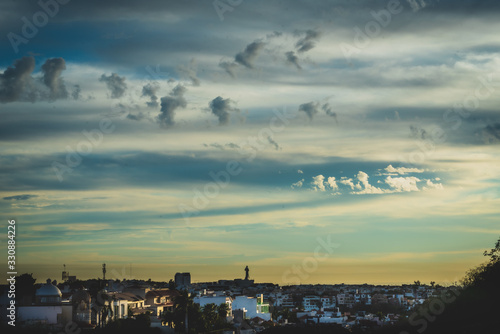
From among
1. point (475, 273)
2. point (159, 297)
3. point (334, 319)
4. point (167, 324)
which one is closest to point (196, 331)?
point (167, 324)

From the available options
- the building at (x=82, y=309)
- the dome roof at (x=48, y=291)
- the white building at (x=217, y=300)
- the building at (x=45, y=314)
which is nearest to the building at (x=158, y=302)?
the white building at (x=217, y=300)

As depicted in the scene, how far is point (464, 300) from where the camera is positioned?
76.6 m

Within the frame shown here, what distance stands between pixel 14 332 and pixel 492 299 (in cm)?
5245

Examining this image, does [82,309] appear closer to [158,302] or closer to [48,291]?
[48,291]

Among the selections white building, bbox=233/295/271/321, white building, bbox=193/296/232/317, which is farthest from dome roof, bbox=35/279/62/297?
white building, bbox=233/295/271/321

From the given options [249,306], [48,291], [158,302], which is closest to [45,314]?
[48,291]

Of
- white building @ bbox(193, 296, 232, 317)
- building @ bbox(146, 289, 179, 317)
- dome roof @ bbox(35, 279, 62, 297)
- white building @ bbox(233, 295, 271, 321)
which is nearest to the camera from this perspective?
dome roof @ bbox(35, 279, 62, 297)

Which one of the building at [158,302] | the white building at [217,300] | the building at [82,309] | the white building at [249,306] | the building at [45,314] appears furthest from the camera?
the white building at [249,306]

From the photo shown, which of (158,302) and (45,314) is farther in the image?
(158,302)

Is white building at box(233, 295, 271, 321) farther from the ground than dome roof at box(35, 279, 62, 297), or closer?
closer

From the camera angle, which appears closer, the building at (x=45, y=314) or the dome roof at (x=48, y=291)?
the building at (x=45, y=314)

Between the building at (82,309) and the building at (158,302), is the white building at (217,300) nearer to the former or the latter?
the building at (158,302)

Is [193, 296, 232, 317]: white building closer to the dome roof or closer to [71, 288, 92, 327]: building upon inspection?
[71, 288, 92, 327]: building

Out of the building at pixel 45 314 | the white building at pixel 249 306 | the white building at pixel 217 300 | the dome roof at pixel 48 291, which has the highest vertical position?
the dome roof at pixel 48 291
